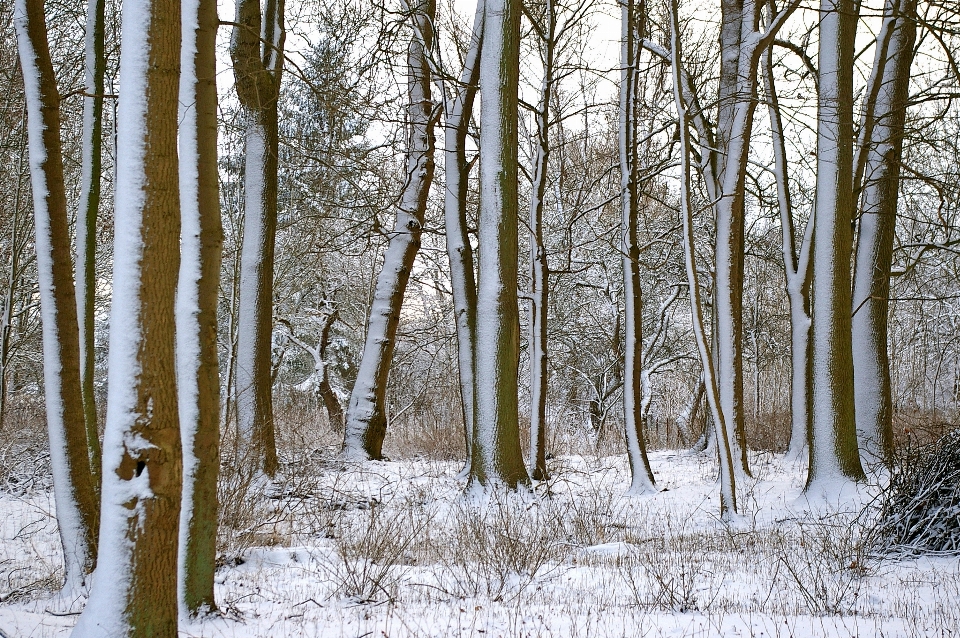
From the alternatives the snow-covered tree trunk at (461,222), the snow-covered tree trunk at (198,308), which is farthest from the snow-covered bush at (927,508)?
the snow-covered tree trunk at (461,222)

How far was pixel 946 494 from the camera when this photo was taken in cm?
509

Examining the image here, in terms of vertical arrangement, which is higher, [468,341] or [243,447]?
[468,341]

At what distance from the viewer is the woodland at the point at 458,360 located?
134 inches

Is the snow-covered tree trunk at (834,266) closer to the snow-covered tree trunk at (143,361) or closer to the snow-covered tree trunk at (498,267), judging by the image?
the snow-covered tree trunk at (498,267)

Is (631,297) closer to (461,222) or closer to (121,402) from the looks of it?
(461,222)

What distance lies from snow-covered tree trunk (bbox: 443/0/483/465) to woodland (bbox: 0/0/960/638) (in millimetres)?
41

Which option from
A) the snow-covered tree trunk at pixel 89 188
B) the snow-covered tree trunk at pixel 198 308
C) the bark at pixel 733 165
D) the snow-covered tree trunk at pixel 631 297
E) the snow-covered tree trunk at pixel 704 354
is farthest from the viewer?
the snow-covered tree trunk at pixel 631 297

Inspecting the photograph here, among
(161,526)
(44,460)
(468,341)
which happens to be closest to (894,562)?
(161,526)

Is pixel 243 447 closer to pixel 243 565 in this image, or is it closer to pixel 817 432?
pixel 243 565

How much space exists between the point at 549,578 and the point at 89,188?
4.68m

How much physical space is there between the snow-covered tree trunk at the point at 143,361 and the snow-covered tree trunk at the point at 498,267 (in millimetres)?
5294

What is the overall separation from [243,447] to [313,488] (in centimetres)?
127

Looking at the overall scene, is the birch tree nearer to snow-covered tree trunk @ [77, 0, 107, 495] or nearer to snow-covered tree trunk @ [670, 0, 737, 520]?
snow-covered tree trunk @ [670, 0, 737, 520]

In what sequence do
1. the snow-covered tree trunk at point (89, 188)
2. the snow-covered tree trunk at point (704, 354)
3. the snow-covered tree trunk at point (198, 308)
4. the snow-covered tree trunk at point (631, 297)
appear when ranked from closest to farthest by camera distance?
1. the snow-covered tree trunk at point (198, 308)
2. the snow-covered tree trunk at point (89, 188)
3. the snow-covered tree trunk at point (704, 354)
4. the snow-covered tree trunk at point (631, 297)
